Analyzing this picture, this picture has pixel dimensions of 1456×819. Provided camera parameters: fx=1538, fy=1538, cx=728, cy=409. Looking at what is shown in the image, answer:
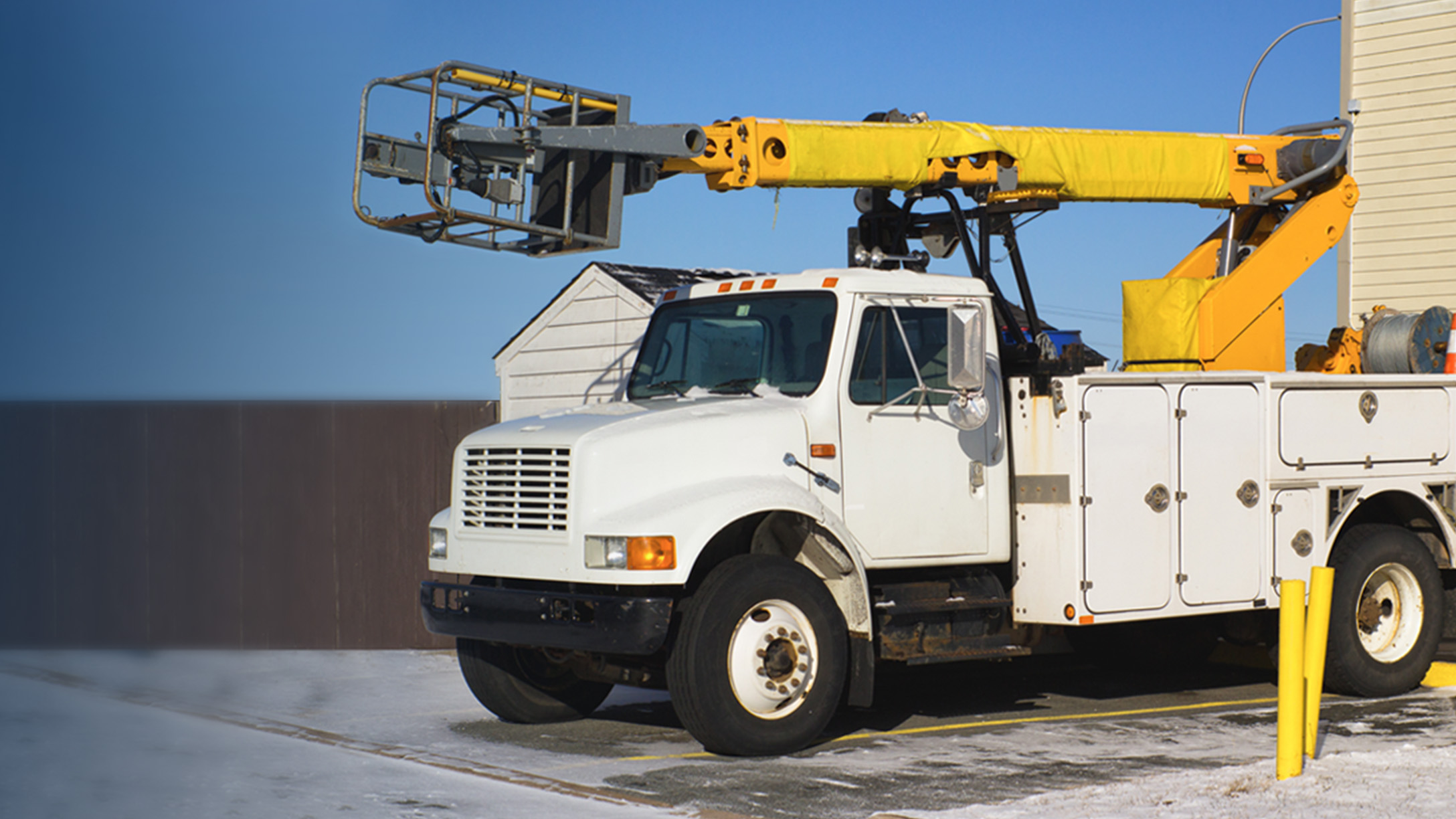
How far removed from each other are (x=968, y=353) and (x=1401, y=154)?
A: 10868 mm

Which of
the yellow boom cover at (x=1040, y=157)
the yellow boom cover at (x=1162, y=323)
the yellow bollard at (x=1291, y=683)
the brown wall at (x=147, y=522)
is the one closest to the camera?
the brown wall at (x=147, y=522)

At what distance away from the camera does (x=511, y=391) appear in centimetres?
1916

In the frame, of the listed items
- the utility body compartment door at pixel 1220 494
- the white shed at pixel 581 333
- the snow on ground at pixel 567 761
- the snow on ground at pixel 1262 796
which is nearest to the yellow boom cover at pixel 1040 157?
the utility body compartment door at pixel 1220 494

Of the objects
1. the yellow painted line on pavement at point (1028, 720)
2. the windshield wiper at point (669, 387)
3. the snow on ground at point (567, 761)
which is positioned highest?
the windshield wiper at point (669, 387)

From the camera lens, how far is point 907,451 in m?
8.79

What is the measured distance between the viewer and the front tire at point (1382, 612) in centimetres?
1023

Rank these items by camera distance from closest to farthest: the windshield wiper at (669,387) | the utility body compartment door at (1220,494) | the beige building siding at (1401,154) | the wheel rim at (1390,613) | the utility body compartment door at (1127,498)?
the utility body compartment door at (1127,498) < the windshield wiper at (669,387) < the utility body compartment door at (1220,494) < the wheel rim at (1390,613) < the beige building siding at (1401,154)

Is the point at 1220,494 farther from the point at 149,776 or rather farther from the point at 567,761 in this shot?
the point at 149,776

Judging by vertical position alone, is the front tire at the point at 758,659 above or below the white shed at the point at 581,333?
below

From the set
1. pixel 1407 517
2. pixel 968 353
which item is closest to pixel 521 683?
pixel 968 353

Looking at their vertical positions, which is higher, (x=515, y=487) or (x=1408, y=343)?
(x=1408, y=343)

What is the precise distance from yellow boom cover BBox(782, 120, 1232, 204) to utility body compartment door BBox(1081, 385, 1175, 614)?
2013mm

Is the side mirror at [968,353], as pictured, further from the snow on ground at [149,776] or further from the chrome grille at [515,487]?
the snow on ground at [149,776]

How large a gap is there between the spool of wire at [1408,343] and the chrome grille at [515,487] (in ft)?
21.0
